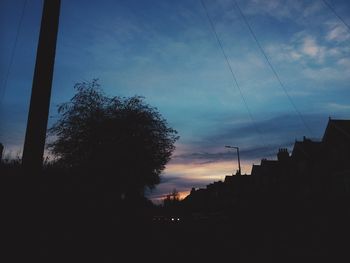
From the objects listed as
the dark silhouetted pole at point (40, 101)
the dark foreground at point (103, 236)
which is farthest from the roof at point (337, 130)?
the dark silhouetted pole at point (40, 101)

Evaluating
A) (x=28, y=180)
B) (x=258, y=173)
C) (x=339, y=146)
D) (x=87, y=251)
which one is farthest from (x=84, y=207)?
(x=258, y=173)

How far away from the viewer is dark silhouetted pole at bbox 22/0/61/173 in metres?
7.10

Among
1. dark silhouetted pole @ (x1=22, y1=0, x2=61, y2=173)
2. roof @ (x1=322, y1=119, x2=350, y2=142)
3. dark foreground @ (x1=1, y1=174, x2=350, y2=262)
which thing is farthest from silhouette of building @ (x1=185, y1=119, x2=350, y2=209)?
dark silhouetted pole @ (x1=22, y1=0, x2=61, y2=173)

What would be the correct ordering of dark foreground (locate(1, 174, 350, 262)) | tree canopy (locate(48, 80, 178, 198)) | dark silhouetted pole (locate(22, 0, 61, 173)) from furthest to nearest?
tree canopy (locate(48, 80, 178, 198)) < dark foreground (locate(1, 174, 350, 262)) < dark silhouetted pole (locate(22, 0, 61, 173))

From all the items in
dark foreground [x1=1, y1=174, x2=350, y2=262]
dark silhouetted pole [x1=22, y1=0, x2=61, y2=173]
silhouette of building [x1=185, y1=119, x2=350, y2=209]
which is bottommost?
dark foreground [x1=1, y1=174, x2=350, y2=262]

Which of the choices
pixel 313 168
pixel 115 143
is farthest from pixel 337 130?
pixel 115 143

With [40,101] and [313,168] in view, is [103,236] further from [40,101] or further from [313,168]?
[313,168]

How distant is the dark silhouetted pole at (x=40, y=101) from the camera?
7.10 m

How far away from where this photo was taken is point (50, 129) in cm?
3064

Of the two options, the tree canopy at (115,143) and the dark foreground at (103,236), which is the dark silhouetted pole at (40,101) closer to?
the dark foreground at (103,236)

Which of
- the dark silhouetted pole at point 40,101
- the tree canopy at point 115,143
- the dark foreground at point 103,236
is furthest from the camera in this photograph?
the tree canopy at point 115,143

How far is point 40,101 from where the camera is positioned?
722cm

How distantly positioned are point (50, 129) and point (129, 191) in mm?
9142

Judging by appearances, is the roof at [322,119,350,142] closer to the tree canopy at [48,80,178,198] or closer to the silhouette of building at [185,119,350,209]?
the silhouette of building at [185,119,350,209]
